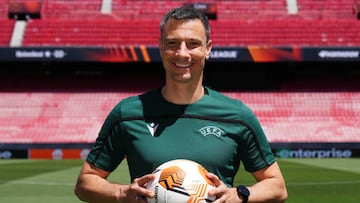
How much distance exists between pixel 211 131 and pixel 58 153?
75.6 ft

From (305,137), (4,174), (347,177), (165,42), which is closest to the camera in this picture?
(165,42)

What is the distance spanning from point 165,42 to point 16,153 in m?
23.6

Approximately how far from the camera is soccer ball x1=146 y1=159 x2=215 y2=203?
3.21 meters

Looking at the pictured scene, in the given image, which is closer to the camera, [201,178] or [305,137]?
[201,178]

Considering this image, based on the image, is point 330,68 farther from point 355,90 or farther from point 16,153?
point 16,153

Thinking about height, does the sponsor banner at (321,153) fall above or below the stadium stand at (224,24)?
below

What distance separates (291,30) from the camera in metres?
34.1

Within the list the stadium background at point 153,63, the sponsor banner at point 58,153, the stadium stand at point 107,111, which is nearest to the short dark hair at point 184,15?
the sponsor banner at point 58,153

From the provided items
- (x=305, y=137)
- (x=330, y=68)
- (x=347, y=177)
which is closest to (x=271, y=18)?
(x=330, y=68)

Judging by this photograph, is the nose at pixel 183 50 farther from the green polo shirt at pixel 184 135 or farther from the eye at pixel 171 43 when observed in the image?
the green polo shirt at pixel 184 135

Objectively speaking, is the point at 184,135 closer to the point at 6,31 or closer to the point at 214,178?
the point at 214,178

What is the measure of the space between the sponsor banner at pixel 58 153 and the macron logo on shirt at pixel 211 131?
889 inches

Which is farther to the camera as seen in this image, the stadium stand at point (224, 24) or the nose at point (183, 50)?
the stadium stand at point (224, 24)

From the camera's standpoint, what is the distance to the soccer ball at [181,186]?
321cm
